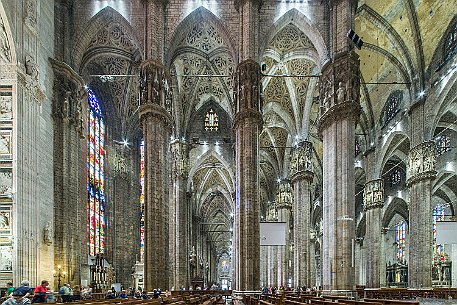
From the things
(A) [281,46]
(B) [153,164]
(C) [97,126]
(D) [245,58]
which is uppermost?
(A) [281,46]

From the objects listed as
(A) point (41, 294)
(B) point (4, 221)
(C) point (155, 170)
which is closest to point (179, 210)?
(C) point (155, 170)

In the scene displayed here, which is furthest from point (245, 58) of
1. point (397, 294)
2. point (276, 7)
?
point (397, 294)

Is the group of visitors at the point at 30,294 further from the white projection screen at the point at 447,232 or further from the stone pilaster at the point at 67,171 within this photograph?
the white projection screen at the point at 447,232

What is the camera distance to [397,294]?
2783cm

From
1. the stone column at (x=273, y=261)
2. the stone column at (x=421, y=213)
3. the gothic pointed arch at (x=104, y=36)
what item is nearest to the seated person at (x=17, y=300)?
the gothic pointed arch at (x=104, y=36)

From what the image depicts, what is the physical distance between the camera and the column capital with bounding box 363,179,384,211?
38.2 metres

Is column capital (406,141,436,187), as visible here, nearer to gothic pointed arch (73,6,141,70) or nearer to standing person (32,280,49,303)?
gothic pointed arch (73,6,141,70)

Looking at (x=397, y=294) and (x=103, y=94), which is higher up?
(x=103, y=94)

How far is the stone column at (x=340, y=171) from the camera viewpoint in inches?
916

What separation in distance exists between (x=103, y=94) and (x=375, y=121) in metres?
22.1

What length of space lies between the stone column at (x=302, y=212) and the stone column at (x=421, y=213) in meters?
7.33

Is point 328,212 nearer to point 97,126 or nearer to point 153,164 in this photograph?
point 153,164

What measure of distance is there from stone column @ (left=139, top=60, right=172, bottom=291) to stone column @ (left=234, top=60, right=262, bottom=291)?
386 cm

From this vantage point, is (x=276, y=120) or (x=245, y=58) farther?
(x=276, y=120)
